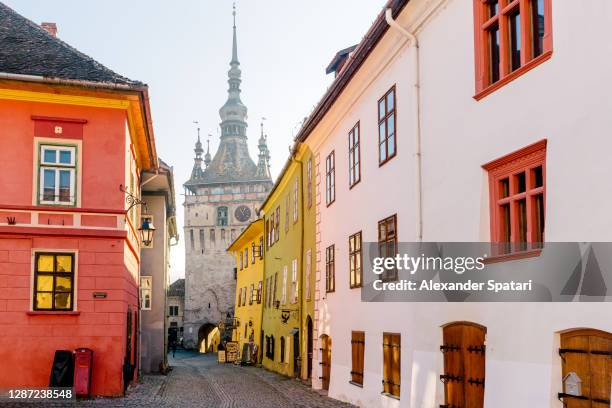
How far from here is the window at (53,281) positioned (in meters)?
18.4

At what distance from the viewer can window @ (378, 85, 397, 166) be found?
15961mm

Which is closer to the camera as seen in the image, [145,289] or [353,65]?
[353,65]

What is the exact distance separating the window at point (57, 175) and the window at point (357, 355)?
697cm

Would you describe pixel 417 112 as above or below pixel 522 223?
above

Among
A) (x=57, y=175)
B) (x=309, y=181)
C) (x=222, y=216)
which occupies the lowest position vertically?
(x=57, y=175)

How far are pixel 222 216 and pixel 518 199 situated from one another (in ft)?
295

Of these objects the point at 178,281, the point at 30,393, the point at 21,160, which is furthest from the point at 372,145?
the point at 178,281

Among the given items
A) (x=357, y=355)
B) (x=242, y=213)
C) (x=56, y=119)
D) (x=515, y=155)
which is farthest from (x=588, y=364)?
(x=242, y=213)

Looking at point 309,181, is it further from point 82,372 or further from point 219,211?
point 219,211

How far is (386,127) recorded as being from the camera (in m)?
16.5

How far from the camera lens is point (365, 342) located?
58.7 ft

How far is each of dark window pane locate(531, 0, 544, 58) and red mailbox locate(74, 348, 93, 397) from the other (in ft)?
39.9

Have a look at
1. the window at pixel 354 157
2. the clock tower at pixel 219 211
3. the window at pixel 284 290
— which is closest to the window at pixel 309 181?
the window at pixel 354 157

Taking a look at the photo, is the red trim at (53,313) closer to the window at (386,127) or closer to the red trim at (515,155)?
the window at (386,127)
